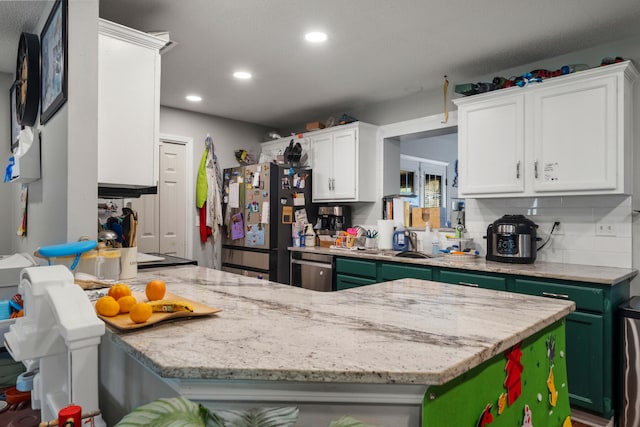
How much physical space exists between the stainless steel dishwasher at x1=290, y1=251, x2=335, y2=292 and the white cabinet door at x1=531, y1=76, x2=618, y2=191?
198 cm

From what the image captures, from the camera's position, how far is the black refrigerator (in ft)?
14.4

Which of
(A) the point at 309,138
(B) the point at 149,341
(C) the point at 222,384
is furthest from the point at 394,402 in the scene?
(A) the point at 309,138

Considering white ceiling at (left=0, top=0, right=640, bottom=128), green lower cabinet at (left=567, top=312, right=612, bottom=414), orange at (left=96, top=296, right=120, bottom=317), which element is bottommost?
green lower cabinet at (left=567, top=312, right=612, bottom=414)

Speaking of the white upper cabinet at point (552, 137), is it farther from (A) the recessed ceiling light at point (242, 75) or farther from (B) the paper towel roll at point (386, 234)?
(A) the recessed ceiling light at point (242, 75)

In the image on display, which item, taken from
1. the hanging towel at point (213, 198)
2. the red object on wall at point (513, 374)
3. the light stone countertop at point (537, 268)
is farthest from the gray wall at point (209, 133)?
the red object on wall at point (513, 374)

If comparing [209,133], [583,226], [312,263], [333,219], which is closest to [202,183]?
[209,133]

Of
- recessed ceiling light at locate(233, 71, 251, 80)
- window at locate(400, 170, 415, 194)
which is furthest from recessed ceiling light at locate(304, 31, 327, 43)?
window at locate(400, 170, 415, 194)

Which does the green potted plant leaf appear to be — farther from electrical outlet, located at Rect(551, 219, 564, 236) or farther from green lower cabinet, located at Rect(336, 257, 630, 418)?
electrical outlet, located at Rect(551, 219, 564, 236)

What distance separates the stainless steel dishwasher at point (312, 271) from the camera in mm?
3955

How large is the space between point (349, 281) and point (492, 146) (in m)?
1.72

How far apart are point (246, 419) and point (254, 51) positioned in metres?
2.93

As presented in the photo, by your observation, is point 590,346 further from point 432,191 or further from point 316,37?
point 432,191

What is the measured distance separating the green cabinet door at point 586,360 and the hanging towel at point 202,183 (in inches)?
155

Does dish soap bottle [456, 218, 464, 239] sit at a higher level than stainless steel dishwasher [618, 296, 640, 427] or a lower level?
higher
